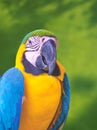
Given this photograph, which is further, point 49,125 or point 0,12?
point 0,12

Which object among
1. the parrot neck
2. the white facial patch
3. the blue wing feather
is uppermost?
the white facial patch

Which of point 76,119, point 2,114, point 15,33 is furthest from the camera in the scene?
point 15,33

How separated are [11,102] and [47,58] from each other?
21 centimetres

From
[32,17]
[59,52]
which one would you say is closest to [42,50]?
[59,52]

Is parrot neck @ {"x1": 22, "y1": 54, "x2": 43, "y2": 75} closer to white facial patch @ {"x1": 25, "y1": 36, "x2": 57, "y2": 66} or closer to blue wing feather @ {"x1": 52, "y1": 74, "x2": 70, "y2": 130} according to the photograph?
white facial patch @ {"x1": 25, "y1": 36, "x2": 57, "y2": 66}

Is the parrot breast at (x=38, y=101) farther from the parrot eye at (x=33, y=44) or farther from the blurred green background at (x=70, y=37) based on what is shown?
the blurred green background at (x=70, y=37)

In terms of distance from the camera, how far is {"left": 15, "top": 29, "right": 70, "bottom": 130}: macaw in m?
1.33

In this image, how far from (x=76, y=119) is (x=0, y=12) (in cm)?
66

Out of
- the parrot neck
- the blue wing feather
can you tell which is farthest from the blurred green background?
the parrot neck

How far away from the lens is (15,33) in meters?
1.79

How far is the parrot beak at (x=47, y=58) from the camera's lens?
1.35 m

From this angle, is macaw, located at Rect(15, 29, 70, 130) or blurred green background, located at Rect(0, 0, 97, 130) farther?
blurred green background, located at Rect(0, 0, 97, 130)

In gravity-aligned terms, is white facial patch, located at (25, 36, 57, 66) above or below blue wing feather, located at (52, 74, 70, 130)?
above

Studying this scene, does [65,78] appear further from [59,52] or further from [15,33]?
[15,33]
